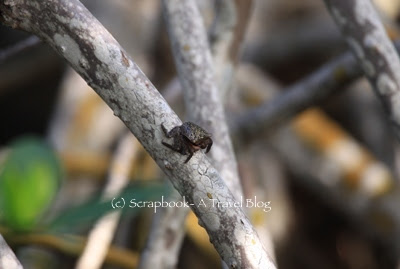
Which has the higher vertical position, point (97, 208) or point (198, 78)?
point (198, 78)

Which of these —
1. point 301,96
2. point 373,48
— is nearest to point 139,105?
point 373,48

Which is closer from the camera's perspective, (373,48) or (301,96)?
(373,48)

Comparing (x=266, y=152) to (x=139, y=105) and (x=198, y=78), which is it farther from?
(x=139, y=105)

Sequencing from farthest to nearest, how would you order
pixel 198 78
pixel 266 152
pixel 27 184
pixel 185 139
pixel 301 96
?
pixel 266 152 → pixel 301 96 → pixel 27 184 → pixel 198 78 → pixel 185 139

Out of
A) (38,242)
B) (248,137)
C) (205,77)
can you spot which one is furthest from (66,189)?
(205,77)

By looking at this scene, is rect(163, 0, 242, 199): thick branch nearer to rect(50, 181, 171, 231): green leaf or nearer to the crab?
rect(50, 181, 171, 231): green leaf

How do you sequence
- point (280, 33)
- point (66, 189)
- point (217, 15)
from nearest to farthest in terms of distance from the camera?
1. point (217, 15)
2. point (66, 189)
3. point (280, 33)

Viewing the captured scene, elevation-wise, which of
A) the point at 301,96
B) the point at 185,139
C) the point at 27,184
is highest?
the point at 301,96

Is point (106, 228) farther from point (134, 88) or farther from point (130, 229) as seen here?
point (134, 88)
